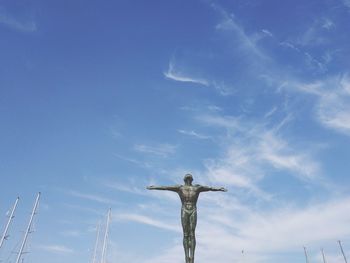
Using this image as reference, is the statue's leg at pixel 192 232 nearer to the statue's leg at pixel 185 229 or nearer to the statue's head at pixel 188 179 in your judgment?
the statue's leg at pixel 185 229

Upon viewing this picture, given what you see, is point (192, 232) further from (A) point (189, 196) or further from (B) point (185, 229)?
(A) point (189, 196)

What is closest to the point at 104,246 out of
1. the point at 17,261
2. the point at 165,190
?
the point at 17,261

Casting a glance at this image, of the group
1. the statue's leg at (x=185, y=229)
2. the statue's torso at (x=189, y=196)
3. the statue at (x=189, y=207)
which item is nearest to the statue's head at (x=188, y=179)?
the statue at (x=189, y=207)

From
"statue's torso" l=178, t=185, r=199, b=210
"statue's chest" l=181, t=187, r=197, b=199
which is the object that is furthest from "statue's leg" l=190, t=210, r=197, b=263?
"statue's chest" l=181, t=187, r=197, b=199

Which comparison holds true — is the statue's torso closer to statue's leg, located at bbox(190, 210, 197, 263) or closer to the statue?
the statue

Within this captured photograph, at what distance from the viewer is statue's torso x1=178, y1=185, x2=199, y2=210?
13.8m

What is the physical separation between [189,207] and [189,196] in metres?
0.41

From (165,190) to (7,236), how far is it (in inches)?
1623

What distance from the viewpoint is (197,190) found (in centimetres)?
1401

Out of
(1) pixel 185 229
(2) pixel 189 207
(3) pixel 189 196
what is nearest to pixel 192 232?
(1) pixel 185 229

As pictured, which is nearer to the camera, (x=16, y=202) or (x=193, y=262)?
(x=193, y=262)

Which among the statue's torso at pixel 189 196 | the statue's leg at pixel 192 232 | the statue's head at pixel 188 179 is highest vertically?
the statue's head at pixel 188 179

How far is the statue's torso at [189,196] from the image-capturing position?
45.2 feet

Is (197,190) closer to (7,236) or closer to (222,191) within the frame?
(222,191)
